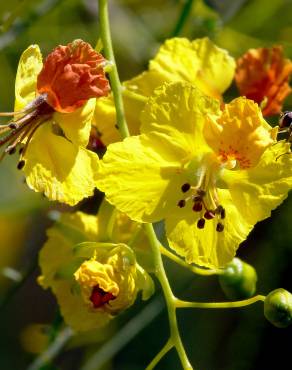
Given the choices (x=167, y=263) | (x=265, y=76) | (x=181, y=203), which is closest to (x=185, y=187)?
(x=181, y=203)

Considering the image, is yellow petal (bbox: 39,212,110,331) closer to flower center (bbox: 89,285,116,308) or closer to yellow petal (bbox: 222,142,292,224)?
flower center (bbox: 89,285,116,308)

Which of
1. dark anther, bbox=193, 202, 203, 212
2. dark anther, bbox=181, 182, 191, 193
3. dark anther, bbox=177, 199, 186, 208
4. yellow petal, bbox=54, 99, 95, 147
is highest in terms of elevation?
yellow petal, bbox=54, 99, 95, 147

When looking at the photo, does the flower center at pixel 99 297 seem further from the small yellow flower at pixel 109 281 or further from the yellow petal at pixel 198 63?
the yellow petal at pixel 198 63

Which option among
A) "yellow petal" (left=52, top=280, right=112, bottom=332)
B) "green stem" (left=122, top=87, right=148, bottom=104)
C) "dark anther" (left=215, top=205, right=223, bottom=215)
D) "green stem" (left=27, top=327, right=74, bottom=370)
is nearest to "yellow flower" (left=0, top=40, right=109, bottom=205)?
"green stem" (left=122, top=87, right=148, bottom=104)

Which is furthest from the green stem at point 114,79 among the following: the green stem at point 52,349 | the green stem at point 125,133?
the green stem at point 52,349

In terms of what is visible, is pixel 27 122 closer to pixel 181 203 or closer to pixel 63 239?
pixel 181 203
